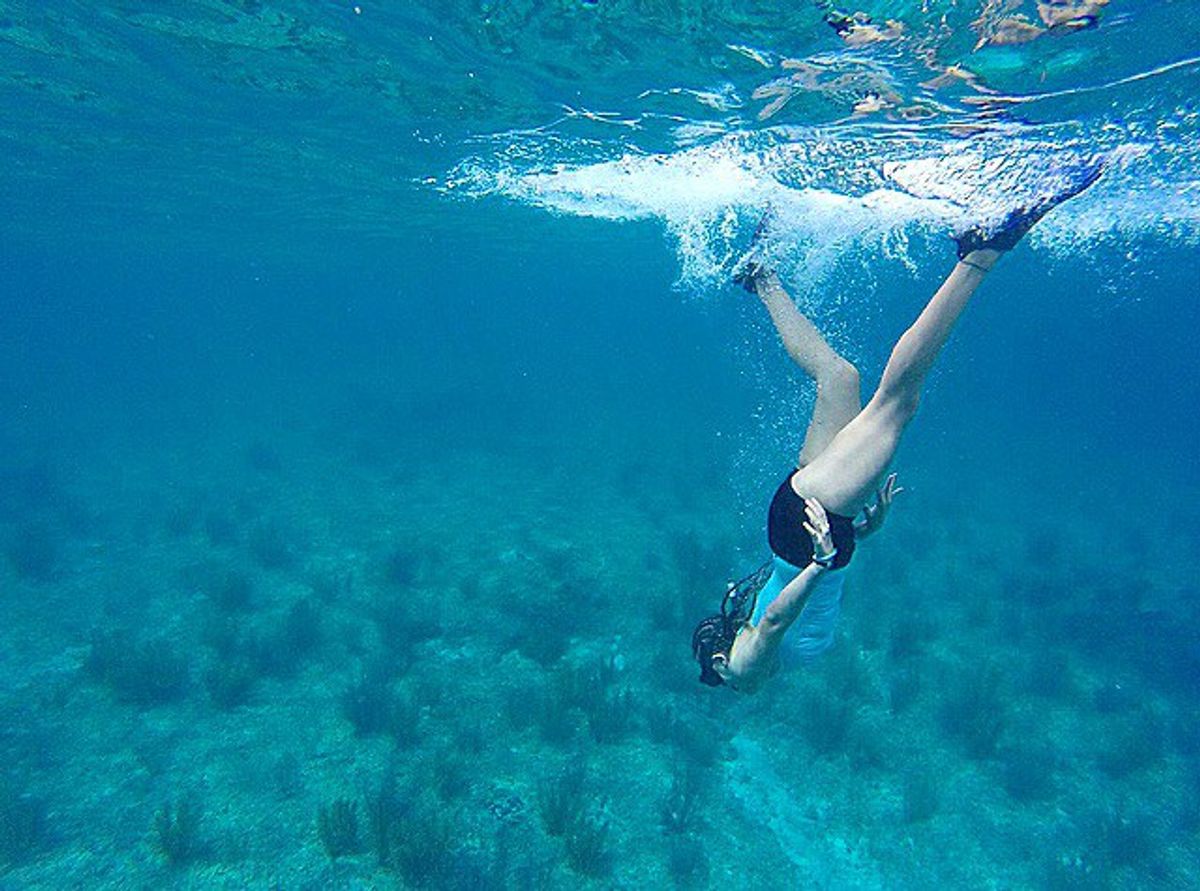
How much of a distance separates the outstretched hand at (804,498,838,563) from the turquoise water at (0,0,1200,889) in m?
5.23

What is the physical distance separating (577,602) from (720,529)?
24.4ft

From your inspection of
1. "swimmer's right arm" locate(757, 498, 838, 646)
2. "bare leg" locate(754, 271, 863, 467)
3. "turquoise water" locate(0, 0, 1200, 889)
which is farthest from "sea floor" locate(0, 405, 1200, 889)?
"bare leg" locate(754, 271, 863, 467)

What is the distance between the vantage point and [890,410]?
4707 millimetres

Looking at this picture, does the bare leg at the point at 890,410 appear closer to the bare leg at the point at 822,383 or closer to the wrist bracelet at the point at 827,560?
the wrist bracelet at the point at 827,560

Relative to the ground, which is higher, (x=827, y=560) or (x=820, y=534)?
(x=820, y=534)

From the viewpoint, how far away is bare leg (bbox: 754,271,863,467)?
222 inches

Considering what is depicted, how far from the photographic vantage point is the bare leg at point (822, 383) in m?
5.64

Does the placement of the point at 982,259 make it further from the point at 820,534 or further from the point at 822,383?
the point at 820,534

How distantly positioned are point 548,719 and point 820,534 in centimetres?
648

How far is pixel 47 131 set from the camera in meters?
18.4

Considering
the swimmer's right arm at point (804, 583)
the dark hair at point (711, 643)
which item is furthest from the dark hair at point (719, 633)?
the swimmer's right arm at point (804, 583)

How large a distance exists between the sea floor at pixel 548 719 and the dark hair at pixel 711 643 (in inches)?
136

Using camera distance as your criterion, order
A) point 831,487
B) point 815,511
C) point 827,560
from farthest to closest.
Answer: point 831,487, point 815,511, point 827,560

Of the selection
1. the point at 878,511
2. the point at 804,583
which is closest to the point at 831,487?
the point at 804,583
